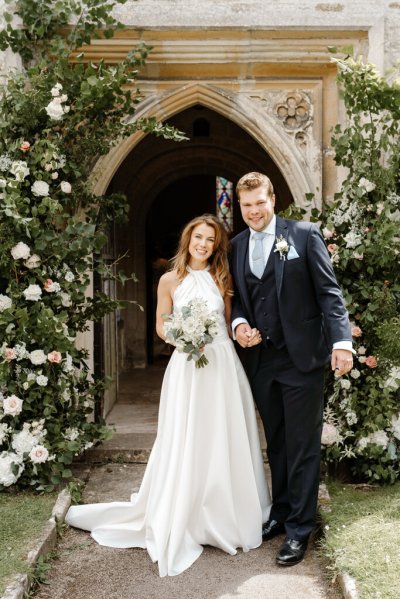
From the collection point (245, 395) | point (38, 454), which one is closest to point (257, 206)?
point (245, 395)

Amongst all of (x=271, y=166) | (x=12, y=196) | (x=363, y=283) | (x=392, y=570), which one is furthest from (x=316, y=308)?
(x=271, y=166)

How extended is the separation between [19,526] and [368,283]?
2.53 m

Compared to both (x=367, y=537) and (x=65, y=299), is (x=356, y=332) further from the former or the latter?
(x=65, y=299)

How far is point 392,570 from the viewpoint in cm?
295

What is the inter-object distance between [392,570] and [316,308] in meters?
1.28

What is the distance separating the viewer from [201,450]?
11.4 ft

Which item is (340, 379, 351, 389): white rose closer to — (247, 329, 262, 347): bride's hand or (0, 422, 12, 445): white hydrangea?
(247, 329, 262, 347): bride's hand

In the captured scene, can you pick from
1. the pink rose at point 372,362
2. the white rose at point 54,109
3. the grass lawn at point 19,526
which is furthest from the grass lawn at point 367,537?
the white rose at point 54,109

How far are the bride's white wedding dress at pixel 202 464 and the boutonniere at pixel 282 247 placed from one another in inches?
17.5

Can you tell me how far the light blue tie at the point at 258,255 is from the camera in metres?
3.41

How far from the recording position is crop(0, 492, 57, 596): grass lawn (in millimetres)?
3084

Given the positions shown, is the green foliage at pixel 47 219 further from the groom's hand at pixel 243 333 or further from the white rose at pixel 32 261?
the groom's hand at pixel 243 333

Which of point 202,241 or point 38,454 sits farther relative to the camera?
point 38,454

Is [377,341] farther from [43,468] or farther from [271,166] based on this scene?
[271,166]
